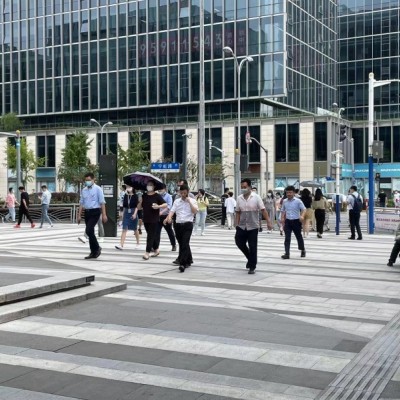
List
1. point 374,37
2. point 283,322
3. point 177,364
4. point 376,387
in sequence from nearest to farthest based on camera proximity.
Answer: point 376,387, point 177,364, point 283,322, point 374,37

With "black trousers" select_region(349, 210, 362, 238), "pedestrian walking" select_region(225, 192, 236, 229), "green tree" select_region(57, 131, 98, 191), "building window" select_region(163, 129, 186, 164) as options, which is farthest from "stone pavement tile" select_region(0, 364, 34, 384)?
"building window" select_region(163, 129, 186, 164)

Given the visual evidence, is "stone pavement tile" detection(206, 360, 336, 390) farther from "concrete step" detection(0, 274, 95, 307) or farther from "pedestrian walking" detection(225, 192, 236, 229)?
"pedestrian walking" detection(225, 192, 236, 229)

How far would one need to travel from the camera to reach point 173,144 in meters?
64.8

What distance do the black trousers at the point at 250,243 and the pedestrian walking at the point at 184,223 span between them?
0.98 m

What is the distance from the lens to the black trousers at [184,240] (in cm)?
1185

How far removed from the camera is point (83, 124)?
69.1m

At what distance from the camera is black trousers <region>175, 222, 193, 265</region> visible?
11.9 metres

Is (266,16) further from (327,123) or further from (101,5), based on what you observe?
(101,5)

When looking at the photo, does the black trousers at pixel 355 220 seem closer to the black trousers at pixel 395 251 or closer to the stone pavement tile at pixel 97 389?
the black trousers at pixel 395 251

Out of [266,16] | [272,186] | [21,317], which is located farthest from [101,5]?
[21,317]

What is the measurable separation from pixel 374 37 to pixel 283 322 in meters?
72.0

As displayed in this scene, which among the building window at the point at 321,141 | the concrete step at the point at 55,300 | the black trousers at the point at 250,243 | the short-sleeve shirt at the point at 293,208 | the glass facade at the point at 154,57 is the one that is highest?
the glass facade at the point at 154,57

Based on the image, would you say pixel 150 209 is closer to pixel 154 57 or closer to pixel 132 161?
pixel 132 161

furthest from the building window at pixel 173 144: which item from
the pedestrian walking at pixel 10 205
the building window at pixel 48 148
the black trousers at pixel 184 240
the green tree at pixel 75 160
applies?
the black trousers at pixel 184 240
